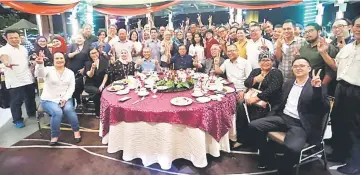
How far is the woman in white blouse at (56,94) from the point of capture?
9.09 feet

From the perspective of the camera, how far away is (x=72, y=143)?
2840 mm

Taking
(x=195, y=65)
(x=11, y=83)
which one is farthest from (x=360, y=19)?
(x=11, y=83)

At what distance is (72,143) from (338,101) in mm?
2662

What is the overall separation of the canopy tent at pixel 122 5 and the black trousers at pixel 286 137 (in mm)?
1791

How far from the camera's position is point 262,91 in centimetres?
254

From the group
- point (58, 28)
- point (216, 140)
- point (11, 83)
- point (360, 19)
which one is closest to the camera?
point (360, 19)

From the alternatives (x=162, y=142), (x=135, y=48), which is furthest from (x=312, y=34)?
(x=135, y=48)

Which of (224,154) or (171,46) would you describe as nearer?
(224,154)

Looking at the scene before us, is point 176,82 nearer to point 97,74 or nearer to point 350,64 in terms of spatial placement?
point 97,74

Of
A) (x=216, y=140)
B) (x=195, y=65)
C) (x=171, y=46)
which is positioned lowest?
(x=216, y=140)

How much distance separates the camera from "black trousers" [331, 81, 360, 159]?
73.9 inches

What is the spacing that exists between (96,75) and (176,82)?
4.42ft

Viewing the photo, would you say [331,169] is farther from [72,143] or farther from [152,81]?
[72,143]

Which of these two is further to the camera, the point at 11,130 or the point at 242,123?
the point at 11,130
